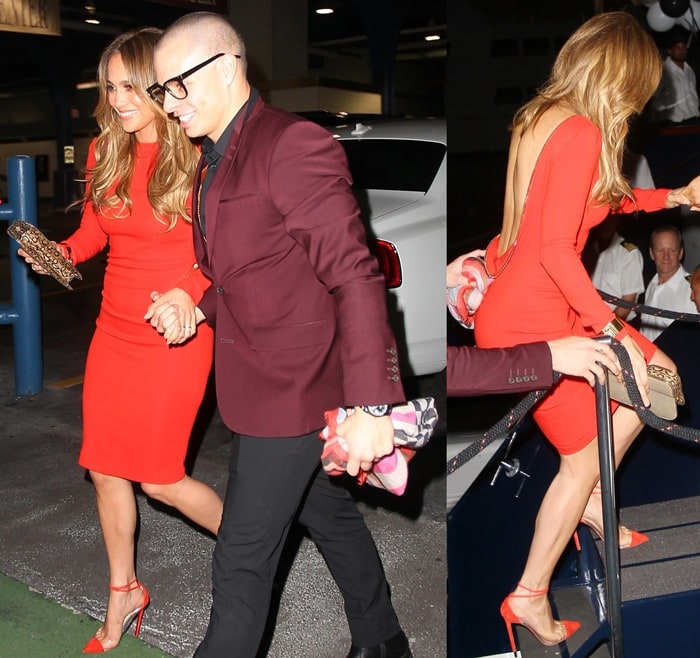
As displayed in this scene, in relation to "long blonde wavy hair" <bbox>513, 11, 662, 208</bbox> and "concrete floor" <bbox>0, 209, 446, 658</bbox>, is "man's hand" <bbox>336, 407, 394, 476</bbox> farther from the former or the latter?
"concrete floor" <bbox>0, 209, 446, 658</bbox>

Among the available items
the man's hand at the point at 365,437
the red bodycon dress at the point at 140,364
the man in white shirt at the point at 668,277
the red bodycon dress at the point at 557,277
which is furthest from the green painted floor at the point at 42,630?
the man in white shirt at the point at 668,277

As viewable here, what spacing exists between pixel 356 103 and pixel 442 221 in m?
1.44

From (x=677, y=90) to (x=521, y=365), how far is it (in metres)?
3.56

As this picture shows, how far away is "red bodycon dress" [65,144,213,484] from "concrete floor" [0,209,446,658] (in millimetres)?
585

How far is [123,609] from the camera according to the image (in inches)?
95.3

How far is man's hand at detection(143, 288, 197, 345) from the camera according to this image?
2.06 meters

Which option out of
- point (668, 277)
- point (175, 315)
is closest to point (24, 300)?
point (175, 315)

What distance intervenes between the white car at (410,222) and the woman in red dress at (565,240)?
4.79 feet

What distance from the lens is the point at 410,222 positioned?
12.5ft

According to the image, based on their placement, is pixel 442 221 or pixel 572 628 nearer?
pixel 572 628

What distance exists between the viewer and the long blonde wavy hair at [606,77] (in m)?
1.88

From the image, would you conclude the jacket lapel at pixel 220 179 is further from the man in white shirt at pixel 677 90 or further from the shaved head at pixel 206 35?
the man in white shirt at pixel 677 90

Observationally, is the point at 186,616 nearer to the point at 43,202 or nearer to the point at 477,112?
the point at 477,112

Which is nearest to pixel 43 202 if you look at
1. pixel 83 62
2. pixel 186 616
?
pixel 83 62
